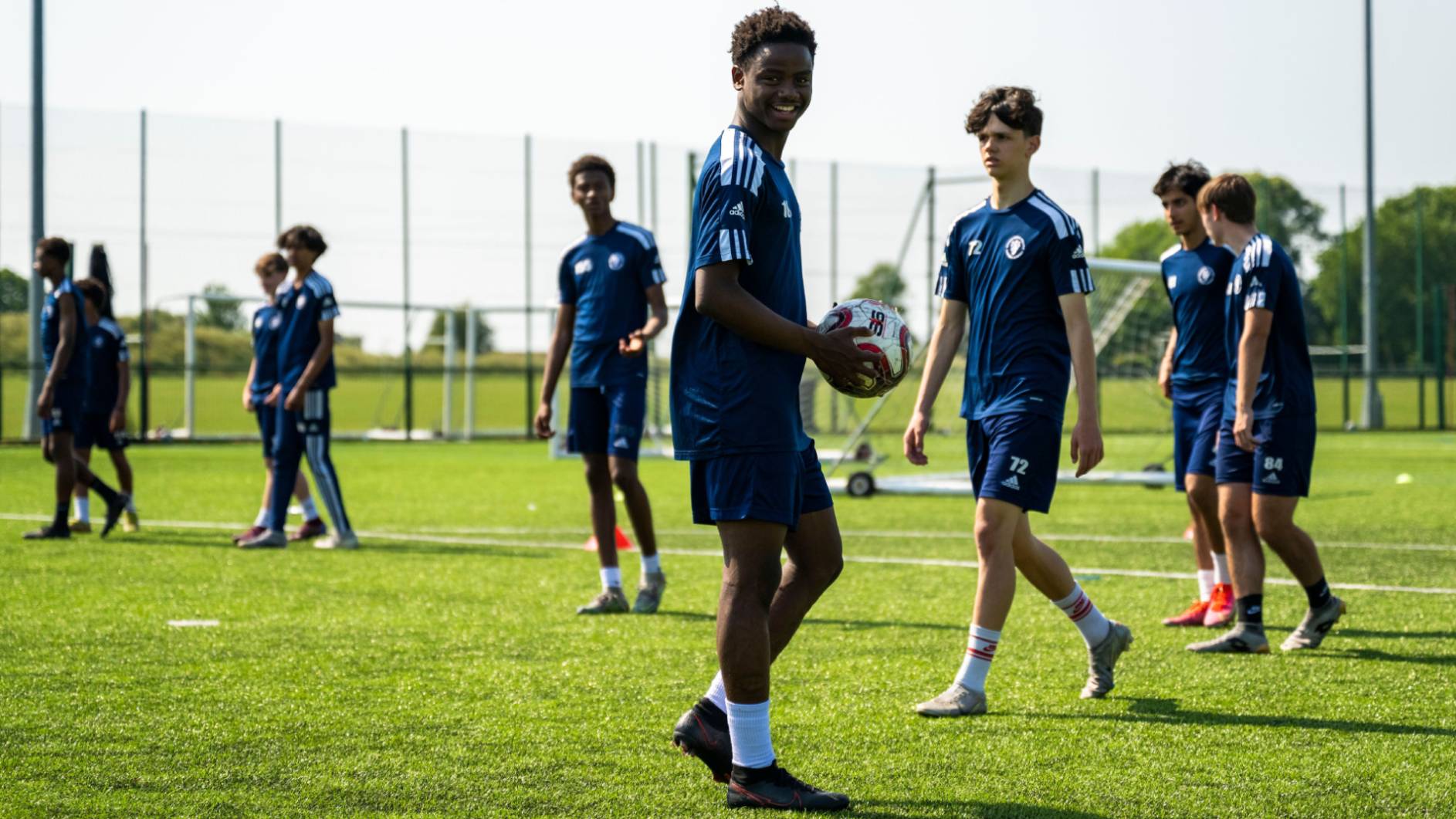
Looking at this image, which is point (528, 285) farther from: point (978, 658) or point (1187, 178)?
point (978, 658)

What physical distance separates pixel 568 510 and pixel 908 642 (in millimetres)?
8095

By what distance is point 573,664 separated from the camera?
581 centimetres

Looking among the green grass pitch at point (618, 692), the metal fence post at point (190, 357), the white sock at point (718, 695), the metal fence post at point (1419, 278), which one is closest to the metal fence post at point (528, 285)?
the metal fence post at point (190, 357)

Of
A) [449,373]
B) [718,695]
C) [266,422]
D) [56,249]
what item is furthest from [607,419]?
[449,373]

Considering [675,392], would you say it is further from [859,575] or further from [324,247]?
[324,247]

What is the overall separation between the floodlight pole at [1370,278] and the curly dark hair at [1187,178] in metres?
28.7

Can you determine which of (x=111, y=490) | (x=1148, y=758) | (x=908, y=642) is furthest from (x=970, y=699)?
(x=111, y=490)

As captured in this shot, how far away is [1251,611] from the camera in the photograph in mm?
6266

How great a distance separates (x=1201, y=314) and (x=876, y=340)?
12.5 ft

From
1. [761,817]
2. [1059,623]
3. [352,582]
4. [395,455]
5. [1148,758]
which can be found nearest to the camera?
[761,817]

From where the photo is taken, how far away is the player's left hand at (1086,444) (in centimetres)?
495

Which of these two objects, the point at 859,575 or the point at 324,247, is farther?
the point at 324,247

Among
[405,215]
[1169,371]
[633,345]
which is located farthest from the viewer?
[405,215]

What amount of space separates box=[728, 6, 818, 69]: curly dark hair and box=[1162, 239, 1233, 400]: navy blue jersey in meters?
3.82
